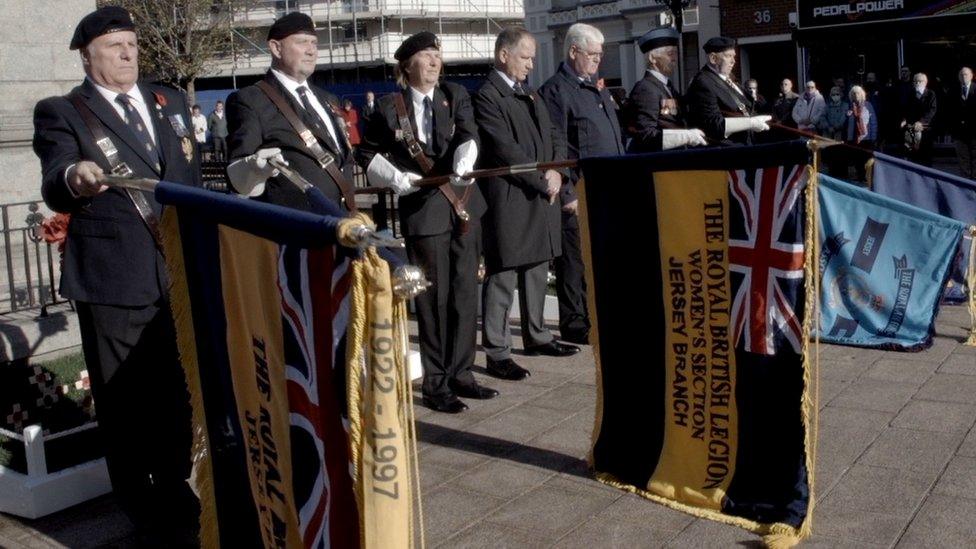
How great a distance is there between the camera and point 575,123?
7.74 metres

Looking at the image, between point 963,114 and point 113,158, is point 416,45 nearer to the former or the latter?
point 113,158

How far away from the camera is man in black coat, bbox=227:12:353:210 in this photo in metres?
5.33

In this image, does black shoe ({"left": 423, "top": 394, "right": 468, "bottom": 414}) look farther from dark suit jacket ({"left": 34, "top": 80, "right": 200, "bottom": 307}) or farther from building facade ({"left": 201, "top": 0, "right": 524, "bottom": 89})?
building facade ({"left": 201, "top": 0, "right": 524, "bottom": 89})

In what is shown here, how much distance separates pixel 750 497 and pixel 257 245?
2361 millimetres

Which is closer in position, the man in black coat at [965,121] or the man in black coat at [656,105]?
the man in black coat at [656,105]

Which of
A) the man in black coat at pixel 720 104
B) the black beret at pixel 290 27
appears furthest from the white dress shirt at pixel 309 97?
the man in black coat at pixel 720 104

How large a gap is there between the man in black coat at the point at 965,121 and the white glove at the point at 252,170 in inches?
564

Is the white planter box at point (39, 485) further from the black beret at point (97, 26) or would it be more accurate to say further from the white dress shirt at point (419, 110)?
the white dress shirt at point (419, 110)

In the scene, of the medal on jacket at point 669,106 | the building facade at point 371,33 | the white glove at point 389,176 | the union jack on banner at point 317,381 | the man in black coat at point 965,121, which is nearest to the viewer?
the union jack on banner at point 317,381

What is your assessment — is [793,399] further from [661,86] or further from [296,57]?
[661,86]

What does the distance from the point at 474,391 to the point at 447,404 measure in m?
0.29

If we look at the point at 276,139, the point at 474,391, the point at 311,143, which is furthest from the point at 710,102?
the point at 276,139

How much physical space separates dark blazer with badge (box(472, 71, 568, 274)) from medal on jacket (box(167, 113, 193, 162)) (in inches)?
95.1

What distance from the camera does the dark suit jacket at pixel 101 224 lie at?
4391mm
